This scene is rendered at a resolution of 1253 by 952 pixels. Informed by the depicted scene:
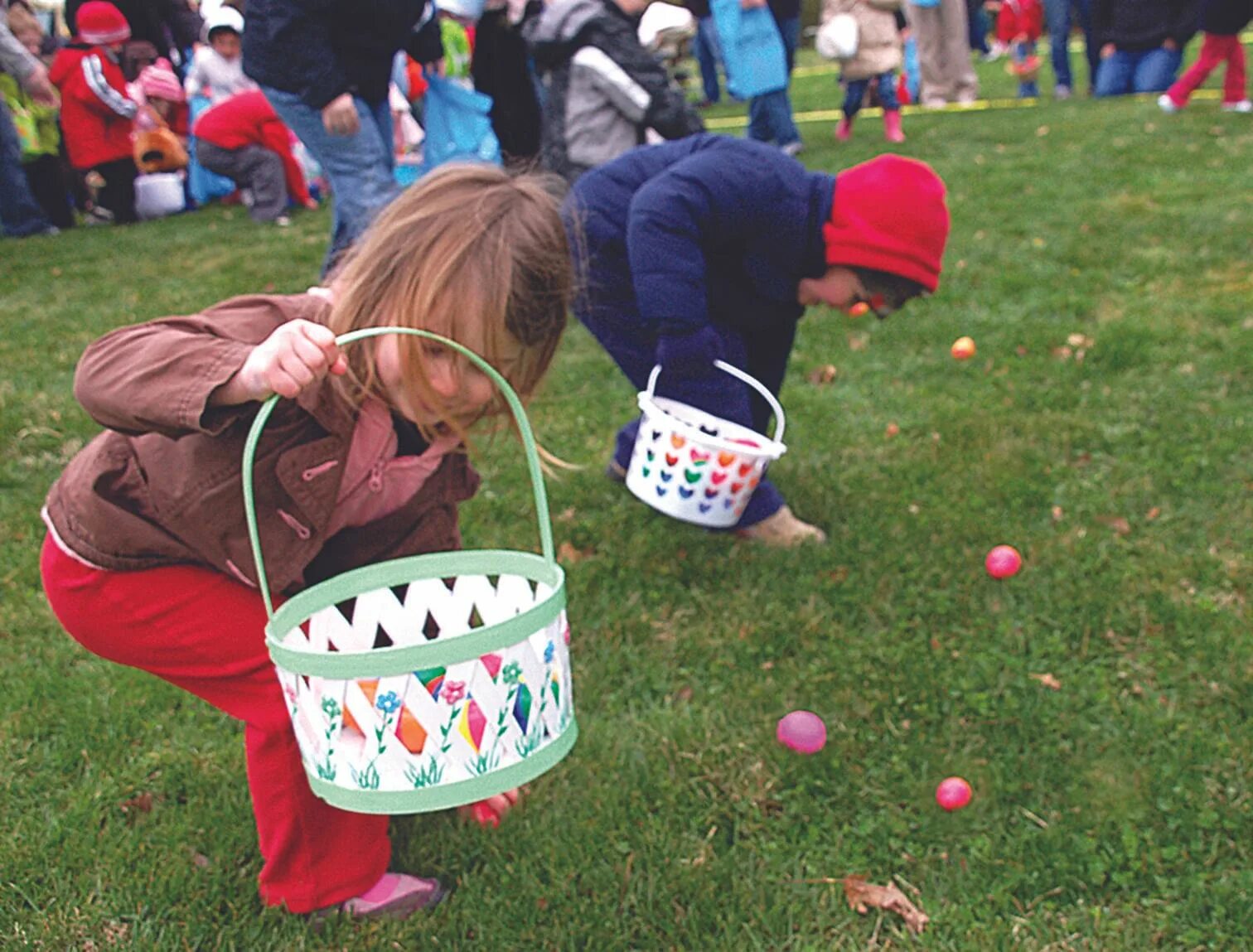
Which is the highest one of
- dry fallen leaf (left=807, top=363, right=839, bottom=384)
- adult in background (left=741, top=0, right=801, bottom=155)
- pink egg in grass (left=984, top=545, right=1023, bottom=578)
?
adult in background (left=741, top=0, right=801, bottom=155)

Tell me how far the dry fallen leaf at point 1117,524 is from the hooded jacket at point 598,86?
241 centimetres

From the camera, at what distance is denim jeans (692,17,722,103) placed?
1248 centimetres

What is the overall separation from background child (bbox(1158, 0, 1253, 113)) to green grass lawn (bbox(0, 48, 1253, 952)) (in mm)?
5265

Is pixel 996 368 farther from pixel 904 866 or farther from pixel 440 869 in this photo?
pixel 440 869

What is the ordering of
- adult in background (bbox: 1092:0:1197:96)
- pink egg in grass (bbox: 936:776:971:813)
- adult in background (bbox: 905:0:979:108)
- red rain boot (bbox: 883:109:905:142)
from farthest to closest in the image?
adult in background (bbox: 905:0:979:108)
adult in background (bbox: 1092:0:1197:96)
red rain boot (bbox: 883:109:905:142)
pink egg in grass (bbox: 936:776:971:813)

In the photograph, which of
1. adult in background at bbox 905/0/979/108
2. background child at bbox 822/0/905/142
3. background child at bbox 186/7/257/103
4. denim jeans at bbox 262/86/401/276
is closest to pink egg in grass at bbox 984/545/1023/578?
denim jeans at bbox 262/86/401/276

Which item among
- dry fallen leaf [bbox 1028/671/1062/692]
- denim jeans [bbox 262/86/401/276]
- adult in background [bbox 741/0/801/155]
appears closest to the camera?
dry fallen leaf [bbox 1028/671/1062/692]

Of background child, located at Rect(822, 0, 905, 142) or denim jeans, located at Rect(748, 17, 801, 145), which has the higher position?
background child, located at Rect(822, 0, 905, 142)

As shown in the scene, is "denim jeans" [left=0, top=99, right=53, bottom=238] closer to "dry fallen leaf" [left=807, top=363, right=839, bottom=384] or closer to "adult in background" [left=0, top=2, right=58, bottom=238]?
"adult in background" [left=0, top=2, right=58, bottom=238]

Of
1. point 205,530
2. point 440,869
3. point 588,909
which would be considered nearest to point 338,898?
point 440,869

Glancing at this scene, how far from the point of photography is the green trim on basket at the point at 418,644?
53.8 inches

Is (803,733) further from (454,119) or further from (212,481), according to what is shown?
(454,119)

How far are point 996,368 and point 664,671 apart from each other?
6.84ft

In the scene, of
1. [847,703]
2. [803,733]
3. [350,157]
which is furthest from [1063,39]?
[803,733]
